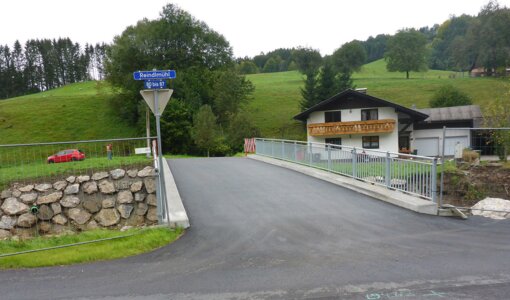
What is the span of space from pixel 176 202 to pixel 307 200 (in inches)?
141

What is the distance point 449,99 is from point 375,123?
23011 mm

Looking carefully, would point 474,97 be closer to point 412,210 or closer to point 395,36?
point 395,36

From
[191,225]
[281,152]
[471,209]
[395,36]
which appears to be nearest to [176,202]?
[191,225]

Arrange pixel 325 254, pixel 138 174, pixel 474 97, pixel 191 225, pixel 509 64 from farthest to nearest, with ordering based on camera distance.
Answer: pixel 509 64, pixel 474 97, pixel 138 174, pixel 191 225, pixel 325 254

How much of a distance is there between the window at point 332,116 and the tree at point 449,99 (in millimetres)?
22821

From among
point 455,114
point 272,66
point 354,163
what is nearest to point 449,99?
point 455,114

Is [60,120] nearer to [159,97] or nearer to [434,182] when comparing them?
[159,97]

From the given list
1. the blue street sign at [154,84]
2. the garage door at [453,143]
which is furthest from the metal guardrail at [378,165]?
the blue street sign at [154,84]

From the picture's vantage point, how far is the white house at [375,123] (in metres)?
37.9

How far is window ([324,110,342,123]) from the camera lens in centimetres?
4003

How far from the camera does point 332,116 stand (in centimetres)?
4028

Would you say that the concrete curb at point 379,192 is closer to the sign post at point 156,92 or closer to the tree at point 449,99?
the sign post at point 156,92

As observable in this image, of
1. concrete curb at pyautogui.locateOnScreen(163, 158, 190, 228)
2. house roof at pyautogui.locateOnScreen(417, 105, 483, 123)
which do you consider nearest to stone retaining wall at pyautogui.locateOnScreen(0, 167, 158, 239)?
concrete curb at pyautogui.locateOnScreen(163, 158, 190, 228)

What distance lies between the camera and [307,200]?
10.8 meters
